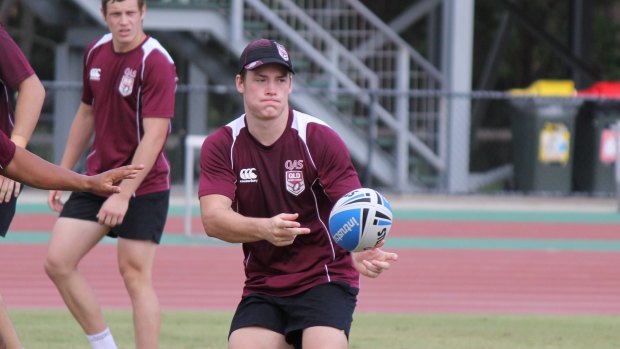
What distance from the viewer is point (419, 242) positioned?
50.5 ft

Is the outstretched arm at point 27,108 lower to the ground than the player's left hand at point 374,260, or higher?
higher

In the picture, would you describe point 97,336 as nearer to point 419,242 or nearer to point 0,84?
point 0,84

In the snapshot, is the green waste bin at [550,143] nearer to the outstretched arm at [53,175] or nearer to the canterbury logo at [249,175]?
the canterbury logo at [249,175]

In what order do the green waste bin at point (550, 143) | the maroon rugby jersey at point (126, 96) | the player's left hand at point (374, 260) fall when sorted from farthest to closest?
the green waste bin at point (550, 143), the maroon rugby jersey at point (126, 96), the player's left hand at point (374, 260)

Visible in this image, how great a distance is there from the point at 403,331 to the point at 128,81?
3.22 m

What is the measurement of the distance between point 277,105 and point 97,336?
2217 millimetres

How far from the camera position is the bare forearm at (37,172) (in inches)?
208

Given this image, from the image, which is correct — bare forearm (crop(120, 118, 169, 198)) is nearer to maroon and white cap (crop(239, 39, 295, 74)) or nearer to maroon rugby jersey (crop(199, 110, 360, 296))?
maroon rugby jersey (crop(199, 110, 360, 296))

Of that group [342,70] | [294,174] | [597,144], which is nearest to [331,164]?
[294,174]

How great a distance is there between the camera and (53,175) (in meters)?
5.29

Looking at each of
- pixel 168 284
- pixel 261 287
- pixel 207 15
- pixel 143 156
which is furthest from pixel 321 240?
pixel 207 15

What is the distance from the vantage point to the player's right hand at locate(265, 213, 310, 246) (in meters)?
5.34

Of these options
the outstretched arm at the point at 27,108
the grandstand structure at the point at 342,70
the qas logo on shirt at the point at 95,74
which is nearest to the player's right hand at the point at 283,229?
the outstretched arm at the point at 27,108

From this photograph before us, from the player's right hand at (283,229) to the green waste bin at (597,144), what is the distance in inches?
639
